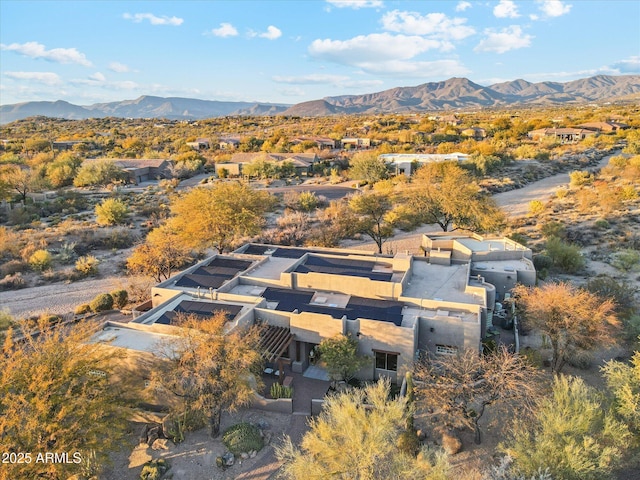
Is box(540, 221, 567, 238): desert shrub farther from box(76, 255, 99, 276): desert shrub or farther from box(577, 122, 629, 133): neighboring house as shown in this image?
box(577, 122, 629, 133): neighboring house

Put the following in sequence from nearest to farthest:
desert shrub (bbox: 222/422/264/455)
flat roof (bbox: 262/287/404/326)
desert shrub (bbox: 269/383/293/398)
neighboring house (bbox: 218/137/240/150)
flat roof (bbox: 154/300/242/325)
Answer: desert shrub (bbox: 222/422/264/455) < desert shrub (bbox: 269/383/293/398) < flat roof (bbox: 154/300/242/325) < flat roof (bbox: 262/287/404/326) < neighboring house (bbox: 218/137/240/150)

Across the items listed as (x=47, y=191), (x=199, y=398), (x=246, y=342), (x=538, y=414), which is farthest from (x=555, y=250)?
(x=47, y=191)

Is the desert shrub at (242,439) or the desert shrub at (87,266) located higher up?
the desert shrub at (87,266)

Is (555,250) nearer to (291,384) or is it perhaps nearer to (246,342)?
(291,384)

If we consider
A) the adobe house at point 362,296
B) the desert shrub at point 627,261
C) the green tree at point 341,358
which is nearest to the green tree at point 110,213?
the adobe house at point 362,296

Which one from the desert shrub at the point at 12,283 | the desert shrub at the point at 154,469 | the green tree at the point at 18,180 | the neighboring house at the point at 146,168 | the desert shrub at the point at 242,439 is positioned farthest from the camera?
the neighboring house at the point at 146,168

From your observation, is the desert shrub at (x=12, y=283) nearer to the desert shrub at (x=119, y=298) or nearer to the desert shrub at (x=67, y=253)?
the desert shrub at (x=67, y=253)

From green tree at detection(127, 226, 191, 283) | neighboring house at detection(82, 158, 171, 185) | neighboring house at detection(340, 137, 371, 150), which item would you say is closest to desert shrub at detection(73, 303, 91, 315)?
green tree at detection(127, 226, 191, 283)
